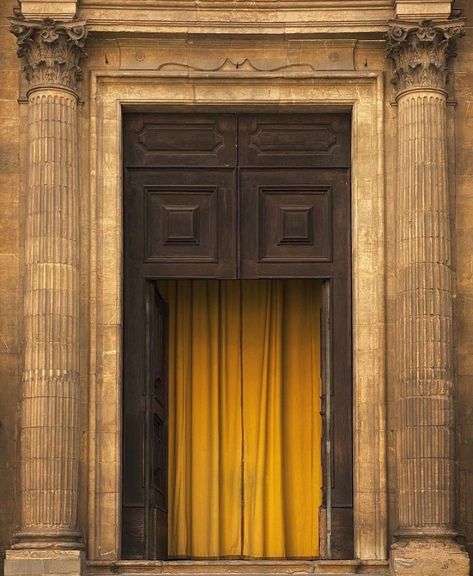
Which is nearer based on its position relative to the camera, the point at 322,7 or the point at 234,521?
the point at 322,7

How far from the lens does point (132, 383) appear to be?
24.5 meters

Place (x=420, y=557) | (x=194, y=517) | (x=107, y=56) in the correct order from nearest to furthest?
(x=420, y=557) → (x=107, y=56) → (x=194, y=517)

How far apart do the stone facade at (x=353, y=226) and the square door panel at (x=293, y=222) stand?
39 centimetres

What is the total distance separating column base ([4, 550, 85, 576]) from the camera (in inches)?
905

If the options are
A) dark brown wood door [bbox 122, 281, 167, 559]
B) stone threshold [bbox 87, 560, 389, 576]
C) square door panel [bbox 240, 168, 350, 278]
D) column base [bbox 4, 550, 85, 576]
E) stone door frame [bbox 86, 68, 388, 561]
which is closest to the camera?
column base [bbox 4, 550, 85, 576]

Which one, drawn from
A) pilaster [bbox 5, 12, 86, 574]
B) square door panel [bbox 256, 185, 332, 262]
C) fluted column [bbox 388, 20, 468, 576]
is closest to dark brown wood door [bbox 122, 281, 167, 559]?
pilaster [bbox 5, 12, 86, 574]

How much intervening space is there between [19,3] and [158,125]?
2294mm

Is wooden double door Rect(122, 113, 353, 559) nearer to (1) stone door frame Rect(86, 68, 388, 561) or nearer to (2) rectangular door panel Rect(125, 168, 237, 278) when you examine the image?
(2) rectangular door panel Rect(125, 168, 237, 278)

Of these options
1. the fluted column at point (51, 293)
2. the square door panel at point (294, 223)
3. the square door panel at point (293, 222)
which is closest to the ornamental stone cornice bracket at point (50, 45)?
the fluted column at point (51, 293)

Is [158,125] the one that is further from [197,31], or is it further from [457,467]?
[457,467]

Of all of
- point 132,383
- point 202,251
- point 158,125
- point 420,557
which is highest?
point 158,125

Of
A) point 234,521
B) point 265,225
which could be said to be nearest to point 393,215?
point 265,225

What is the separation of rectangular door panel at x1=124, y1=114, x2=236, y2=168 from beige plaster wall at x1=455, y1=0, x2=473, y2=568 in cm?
285

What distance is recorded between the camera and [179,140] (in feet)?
81.9
